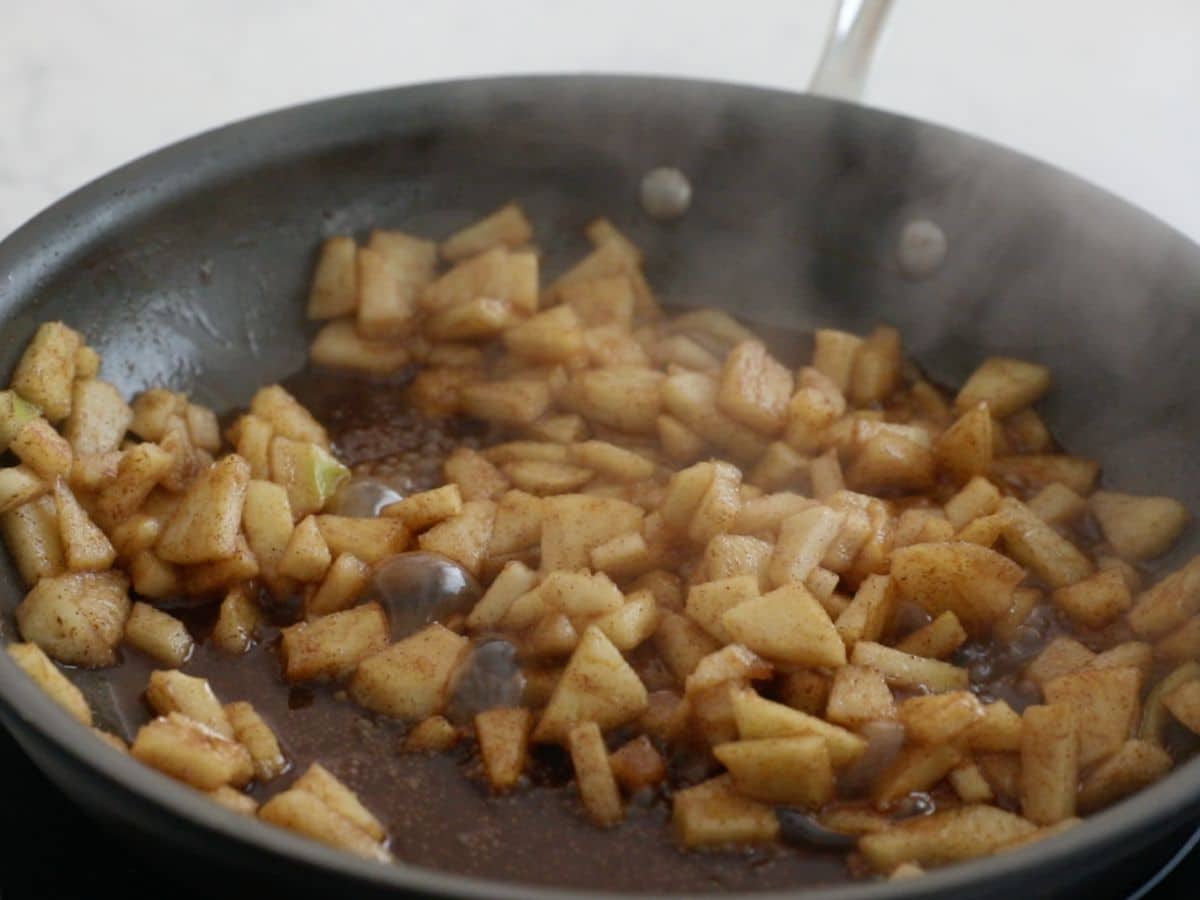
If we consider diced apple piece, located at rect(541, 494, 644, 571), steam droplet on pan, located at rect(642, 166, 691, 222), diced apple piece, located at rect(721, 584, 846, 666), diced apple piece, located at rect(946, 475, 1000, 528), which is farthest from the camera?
steam droplet on pan, located at rect(642, 166, 691, 222)

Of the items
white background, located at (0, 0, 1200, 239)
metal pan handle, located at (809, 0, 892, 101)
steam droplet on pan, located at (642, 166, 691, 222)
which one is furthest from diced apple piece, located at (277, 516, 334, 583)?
white background, located at (0, 0, 1200, 239)

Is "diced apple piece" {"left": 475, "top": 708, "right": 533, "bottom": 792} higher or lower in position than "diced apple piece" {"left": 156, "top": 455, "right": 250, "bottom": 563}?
lower

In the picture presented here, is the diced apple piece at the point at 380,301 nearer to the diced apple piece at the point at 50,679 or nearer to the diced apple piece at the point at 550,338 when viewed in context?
the diced apple piece at the point at 550,338

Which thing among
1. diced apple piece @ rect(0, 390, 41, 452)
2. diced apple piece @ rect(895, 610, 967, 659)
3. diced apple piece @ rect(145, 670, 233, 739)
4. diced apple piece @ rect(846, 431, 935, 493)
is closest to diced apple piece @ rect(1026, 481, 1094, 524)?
diced apple piece @ rect(846, 431, 935, 493)

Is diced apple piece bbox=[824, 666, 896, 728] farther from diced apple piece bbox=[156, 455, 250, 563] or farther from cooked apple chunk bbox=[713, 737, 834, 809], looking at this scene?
diced apple piece bbox=[156, 455, 250, 563]

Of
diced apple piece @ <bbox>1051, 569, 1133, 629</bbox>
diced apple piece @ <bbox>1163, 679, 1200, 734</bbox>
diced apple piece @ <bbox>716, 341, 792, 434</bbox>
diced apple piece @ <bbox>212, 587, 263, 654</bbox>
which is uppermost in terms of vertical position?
diced apple piece @ <bbox>716, 341, 792, 434</bbox>

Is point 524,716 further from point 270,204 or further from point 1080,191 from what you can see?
point 1080,191

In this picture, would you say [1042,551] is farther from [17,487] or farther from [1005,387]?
[17,487]

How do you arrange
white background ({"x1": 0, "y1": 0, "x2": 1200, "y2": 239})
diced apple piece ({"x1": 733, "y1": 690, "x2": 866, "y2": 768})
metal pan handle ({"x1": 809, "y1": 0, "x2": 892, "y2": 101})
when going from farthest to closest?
white background ({"x1": 0, "y1": 0, "x2": 1200, "y2": 239}), metal pan handle ({"x1": 809, "y1": 0, "x2": 892, "y2": 101}), diced apple piece ({"x1": 733, "y1": 690, "x2": 866, "y2": 768})

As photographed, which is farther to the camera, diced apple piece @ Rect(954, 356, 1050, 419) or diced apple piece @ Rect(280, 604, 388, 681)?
diced apple piece @ Rect(954, 356, 1050, 419)
